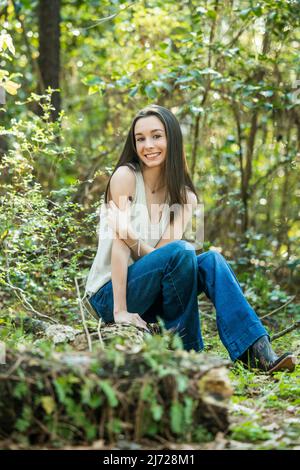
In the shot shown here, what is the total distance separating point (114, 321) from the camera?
345 centimetres

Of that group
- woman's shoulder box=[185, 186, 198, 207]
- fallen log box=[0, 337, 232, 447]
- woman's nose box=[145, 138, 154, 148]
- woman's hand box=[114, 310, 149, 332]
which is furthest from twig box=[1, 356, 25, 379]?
woman's shoulder box=[185, 186, 198, 207]

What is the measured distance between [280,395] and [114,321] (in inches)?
38.1

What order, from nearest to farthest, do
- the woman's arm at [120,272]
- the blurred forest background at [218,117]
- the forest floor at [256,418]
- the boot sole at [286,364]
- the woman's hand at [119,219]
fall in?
the forest floor at [256,418], the boot sole at [286,364], the woman's arm at [120,272], the woman's hand at [119,219], the blurred forest background at [218,117]

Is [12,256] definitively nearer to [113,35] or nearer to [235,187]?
[235,187]

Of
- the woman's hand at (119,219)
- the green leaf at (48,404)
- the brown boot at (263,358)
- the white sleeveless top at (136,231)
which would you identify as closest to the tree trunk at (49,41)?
the white sleeveless top at (136,231)

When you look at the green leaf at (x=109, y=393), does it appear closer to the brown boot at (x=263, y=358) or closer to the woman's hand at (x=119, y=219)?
the brown boot at (x=263, y=358)

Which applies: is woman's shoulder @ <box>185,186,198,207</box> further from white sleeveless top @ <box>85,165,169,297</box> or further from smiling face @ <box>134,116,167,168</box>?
smiling face @ <box>134,116,167,168</box>

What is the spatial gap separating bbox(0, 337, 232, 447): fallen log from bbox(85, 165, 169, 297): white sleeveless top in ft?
4.70

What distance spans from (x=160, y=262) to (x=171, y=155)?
0.67 meters

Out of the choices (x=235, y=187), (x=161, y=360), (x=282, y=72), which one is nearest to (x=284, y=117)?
(x=282, y=72)

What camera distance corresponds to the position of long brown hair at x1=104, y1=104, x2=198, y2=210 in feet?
12.1

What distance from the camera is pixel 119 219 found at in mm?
3527

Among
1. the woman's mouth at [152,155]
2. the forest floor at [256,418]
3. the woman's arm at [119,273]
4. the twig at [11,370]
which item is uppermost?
the woman's mouth at [152,155]

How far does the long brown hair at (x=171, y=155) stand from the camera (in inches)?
145
